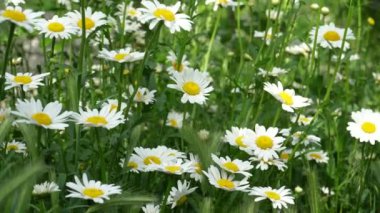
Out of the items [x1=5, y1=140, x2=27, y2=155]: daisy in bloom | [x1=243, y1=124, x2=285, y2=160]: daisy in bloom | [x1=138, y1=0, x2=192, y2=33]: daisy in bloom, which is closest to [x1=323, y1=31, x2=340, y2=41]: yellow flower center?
[x1=243, y1=124, x2=285, y2=160]: daisy in bloom

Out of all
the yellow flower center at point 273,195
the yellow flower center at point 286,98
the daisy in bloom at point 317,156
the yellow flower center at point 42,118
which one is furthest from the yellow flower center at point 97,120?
the daisy in bloom at point 317,156

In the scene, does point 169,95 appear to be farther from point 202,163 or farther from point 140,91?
point 202,163

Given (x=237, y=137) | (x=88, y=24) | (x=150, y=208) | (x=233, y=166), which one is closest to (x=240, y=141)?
(x=237, y=137)

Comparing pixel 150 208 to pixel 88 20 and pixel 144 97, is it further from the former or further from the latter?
pixel 88 20

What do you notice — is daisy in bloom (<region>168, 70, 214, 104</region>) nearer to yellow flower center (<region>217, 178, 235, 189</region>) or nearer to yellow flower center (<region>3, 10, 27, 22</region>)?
yellow flower center (<region>217, 178, 235, 189</region>)

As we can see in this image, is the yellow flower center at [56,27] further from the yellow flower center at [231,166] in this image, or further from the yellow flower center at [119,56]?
the yellow flower center at [231,166]
